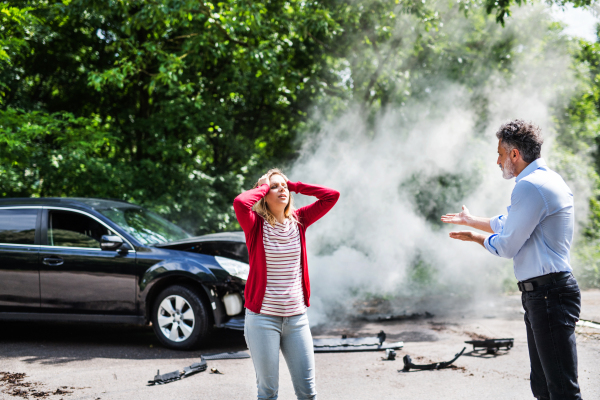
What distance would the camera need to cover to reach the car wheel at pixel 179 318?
556 centimetres

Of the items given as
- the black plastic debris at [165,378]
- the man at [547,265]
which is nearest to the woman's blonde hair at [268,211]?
the man at [547,265]

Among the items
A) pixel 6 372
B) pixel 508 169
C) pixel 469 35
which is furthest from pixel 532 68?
pixel 6 372

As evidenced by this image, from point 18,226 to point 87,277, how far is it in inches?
46.9

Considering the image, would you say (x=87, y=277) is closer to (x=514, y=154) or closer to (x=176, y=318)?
(x=176, y=318)

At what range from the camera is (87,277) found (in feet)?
19.0

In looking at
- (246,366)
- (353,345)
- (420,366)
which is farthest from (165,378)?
(420,366)

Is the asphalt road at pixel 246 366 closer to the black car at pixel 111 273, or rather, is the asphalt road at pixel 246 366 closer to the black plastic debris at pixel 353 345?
the black plastic debris at pixel 353 345

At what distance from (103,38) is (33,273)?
21.0 feet

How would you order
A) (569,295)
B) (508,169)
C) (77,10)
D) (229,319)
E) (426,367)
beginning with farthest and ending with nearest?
(77,10), (229,319), (426,367), (508,169), (569,295)

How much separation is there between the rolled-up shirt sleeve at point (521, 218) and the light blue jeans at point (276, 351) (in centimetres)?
124

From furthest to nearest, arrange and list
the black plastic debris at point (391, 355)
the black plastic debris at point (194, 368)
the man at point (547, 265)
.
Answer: the black plastic debris at point (391, 355)
the black plastic debris at point (194, 368)
the man at point (547, 265)

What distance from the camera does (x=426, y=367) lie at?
15.9 ft

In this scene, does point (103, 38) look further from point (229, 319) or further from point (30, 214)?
point (229, 319)

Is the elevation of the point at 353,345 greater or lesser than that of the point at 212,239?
lesser
